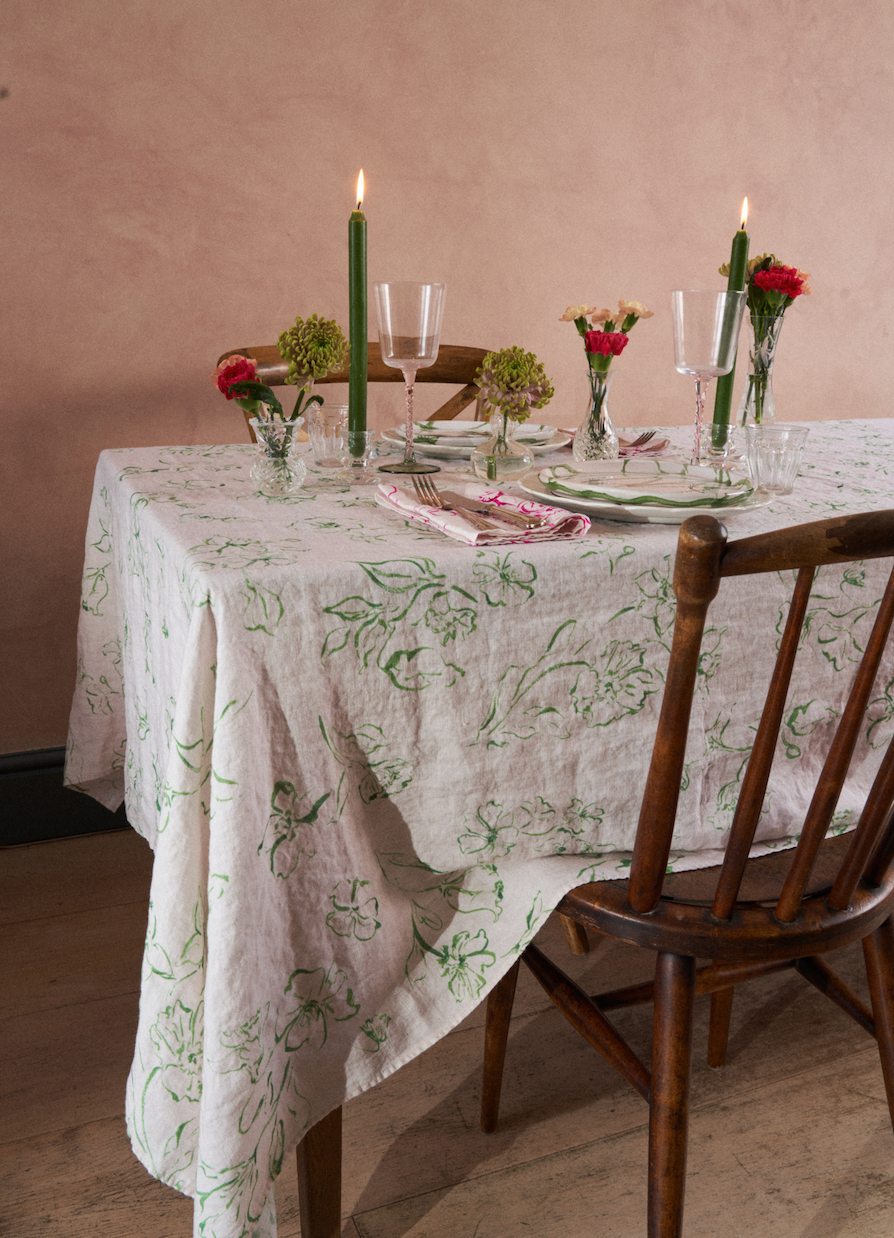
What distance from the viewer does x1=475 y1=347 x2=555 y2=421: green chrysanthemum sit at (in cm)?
113

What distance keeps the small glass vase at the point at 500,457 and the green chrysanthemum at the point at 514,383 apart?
0.14 ft

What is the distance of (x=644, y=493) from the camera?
3.25 feet

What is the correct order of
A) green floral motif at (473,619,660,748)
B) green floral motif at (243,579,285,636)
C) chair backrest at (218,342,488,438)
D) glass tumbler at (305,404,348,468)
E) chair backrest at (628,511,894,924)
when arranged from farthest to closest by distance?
chair backrest at (218,342,488,438) → glass tumbler at (305,404,348,468) → green floral motif at (473,619,660,748) → green floral motif at (243,579,285,636) → chair backrest at (628,511,894,924)

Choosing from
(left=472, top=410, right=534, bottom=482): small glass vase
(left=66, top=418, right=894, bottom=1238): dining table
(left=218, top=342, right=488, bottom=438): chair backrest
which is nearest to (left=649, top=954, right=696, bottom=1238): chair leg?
(left=66, top=418, right=894, bottom=1238): dining table

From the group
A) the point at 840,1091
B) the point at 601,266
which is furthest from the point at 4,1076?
the point at 601,266

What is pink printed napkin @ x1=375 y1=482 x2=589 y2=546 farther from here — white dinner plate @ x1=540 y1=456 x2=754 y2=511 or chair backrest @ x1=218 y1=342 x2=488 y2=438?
chair backrest @ x1=218 y1=342 x2=488 y2=438

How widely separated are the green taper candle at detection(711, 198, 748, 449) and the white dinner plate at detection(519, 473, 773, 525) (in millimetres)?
251

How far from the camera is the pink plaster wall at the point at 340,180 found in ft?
5.78

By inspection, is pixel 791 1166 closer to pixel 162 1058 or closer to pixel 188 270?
pixel 162 1058

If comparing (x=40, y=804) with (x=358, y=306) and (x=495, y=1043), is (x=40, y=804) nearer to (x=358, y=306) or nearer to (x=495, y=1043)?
(x=495, y=1043)

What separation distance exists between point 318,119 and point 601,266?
2.28 ft

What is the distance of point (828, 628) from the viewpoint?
1.00 meters

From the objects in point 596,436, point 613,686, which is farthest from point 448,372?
point 613,686

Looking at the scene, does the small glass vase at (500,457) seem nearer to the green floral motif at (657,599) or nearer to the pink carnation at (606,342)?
the pink carnation at (606,342)
